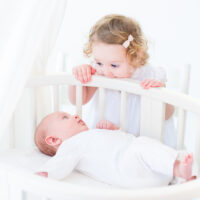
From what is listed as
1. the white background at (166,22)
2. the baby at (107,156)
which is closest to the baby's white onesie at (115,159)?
the baby at (107,156)

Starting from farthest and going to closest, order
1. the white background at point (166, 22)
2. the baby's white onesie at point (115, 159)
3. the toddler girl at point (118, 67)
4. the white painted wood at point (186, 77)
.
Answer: the white background at point (166, 22)
the white painted wood at point (186, 77)
the toddler girl at point (118, 67)
the baby's white onesie at point (115, 159)

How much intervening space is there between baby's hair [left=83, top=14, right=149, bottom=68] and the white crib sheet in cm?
43

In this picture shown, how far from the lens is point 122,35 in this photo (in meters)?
1.41

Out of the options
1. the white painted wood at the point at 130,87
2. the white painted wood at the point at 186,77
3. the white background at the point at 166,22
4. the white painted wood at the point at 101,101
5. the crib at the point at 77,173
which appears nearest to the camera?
the crib at the point at 77,173

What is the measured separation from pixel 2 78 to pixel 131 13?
1.39m

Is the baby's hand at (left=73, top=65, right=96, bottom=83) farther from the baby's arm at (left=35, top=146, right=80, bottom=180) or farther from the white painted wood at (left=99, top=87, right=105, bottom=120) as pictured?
the baby's arm at (left=35, top=146, right=80, bottom=180)

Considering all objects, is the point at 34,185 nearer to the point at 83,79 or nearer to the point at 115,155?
the point at 115,155

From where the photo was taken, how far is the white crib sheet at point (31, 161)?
1249 millimetres

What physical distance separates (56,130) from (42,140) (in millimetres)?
68

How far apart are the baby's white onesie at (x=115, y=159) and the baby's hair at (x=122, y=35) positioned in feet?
0.98

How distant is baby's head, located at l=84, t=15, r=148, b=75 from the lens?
138 cm

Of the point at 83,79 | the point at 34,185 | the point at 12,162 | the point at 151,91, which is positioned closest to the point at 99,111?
the point at 83,79

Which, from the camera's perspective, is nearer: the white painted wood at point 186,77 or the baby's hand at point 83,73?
the baby's hand at point 83,73

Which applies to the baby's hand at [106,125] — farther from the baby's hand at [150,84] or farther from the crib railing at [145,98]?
the baby's hand at [150,84]
